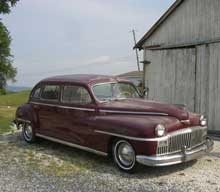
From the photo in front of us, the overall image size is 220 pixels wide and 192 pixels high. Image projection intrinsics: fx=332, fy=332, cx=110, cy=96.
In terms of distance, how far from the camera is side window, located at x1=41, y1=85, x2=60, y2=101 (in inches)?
312

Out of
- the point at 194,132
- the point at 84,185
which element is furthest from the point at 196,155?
the point at 84,185

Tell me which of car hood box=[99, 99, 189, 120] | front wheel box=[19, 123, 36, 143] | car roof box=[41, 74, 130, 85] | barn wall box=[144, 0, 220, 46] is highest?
barn wall box=[144, 0, 220, 46]

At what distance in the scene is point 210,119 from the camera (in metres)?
9.81

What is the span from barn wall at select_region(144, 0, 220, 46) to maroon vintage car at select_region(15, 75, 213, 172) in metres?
3.52

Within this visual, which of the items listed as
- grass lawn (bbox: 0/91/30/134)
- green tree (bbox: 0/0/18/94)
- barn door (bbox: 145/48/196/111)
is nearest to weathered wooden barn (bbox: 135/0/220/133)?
barn door (bbox: 145/48/196/111)

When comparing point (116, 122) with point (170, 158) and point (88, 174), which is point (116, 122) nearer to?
point (88, 174)

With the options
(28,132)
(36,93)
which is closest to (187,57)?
(36,93)

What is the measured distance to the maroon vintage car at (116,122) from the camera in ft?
18.8

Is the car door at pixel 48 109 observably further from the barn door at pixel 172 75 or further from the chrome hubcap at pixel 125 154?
the barn door at pixel 172 75

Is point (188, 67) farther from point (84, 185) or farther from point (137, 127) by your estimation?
point (84, 185)

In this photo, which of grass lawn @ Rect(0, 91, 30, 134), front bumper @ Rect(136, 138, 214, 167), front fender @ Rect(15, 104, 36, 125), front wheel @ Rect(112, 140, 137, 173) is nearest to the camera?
front bumper @ Rect(136, 138, 214, 167)

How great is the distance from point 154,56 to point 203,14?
7.31 feet

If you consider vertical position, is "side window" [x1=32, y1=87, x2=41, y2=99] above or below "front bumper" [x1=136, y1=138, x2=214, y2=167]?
above

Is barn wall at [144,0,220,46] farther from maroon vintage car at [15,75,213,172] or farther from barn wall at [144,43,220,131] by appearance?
maroon vintage car at [15,75,213,172]
